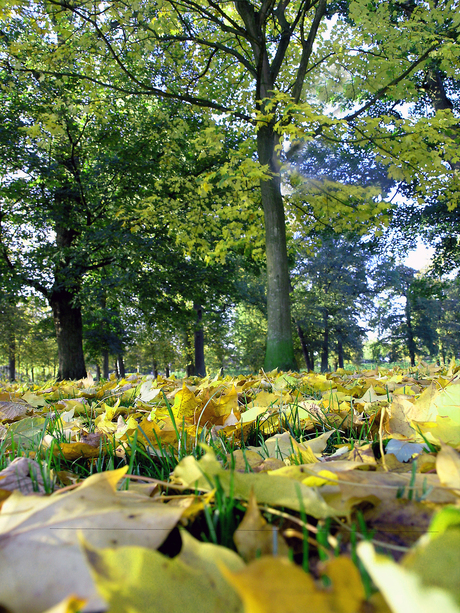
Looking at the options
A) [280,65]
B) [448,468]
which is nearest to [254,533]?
[448,468]

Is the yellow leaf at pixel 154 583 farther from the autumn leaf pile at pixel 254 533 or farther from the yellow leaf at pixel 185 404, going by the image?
the yellow leaf at pixel 185 404

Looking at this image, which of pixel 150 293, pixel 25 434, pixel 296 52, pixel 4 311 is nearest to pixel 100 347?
pixel 4 311

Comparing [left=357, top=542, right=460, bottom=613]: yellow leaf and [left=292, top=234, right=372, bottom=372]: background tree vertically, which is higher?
[left=292, top=234, right=372, bottom=372]: background tree

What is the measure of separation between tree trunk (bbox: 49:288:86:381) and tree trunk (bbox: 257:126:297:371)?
19.8 ft

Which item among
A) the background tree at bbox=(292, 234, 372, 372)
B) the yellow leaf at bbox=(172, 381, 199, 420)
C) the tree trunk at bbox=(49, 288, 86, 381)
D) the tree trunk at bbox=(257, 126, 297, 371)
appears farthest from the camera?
the background tree at bbox=(292, 234, 372, 372)

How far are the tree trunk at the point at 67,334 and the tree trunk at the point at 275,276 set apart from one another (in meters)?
6.03

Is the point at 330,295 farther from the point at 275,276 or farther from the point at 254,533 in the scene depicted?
the point at 254,533

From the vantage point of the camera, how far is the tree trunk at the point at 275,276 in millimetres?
5340

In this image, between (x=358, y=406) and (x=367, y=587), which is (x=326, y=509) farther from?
(x=358, y=406)

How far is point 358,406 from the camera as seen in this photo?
4.90 ft

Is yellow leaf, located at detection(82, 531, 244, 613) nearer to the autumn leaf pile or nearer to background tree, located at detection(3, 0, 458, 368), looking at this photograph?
the autumn leaf pile

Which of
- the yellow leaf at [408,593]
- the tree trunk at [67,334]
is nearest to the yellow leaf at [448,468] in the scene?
the yellow leaf at [408,593]

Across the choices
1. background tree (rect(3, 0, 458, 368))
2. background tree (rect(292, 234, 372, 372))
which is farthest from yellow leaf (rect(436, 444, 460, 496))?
background tree (rect(292, 234, 372, 372))

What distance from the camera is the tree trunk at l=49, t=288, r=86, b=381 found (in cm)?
948
